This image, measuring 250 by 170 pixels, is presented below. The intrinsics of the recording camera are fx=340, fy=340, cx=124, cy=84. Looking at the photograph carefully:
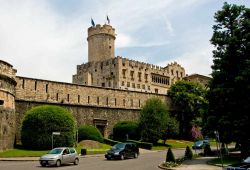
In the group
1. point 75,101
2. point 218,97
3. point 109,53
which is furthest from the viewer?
point 109,53

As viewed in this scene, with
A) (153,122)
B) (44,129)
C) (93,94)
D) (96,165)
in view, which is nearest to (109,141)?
(153,122)

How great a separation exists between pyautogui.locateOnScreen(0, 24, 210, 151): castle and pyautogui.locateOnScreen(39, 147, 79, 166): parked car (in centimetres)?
1071

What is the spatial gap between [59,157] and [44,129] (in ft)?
38.2

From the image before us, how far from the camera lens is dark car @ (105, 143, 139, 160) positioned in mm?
28609

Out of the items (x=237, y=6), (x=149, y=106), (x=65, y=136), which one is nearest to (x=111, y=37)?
(x=149, y=106)

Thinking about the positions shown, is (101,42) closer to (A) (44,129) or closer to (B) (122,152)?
(A) (44,129)

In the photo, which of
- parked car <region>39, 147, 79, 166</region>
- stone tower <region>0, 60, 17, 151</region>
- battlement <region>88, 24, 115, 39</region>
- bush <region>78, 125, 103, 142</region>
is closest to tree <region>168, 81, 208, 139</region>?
bush <region>78, 125, 103, 142</region>

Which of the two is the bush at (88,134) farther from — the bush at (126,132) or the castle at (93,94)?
the bush at (126,132)

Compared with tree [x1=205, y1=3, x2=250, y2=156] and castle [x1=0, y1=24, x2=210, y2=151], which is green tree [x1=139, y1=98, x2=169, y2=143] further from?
tree [x1=205, y1=3, x2=250, y2=156]

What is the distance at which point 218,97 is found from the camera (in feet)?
85.1

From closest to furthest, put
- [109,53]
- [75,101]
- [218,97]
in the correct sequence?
[218,97] < [75,101] < [109,53]

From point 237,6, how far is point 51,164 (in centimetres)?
1828

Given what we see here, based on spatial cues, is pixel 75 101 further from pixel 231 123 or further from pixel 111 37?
pixel 111 37

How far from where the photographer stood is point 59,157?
2395 cm
